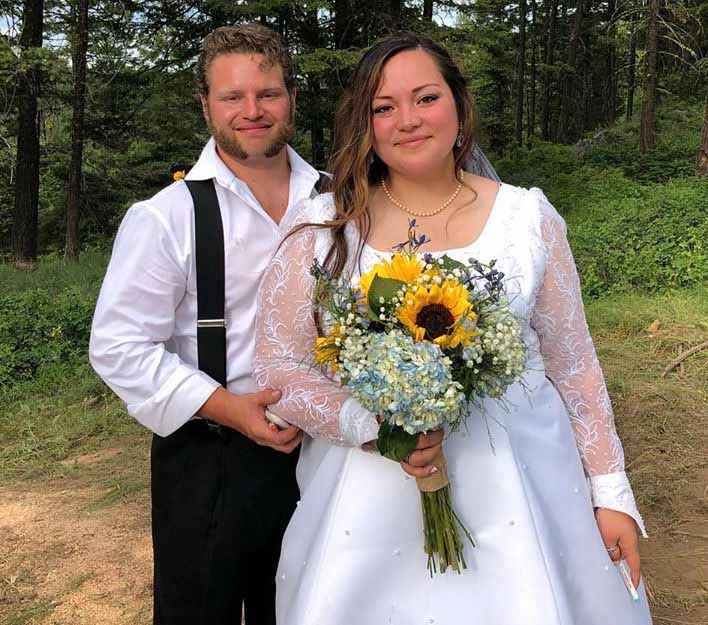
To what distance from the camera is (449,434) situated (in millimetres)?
1980

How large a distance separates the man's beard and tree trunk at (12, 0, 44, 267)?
502 inches

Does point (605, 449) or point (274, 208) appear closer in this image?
point (605, 449)

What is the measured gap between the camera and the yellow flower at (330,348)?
1.73 meters

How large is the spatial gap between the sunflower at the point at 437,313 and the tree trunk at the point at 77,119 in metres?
13.1

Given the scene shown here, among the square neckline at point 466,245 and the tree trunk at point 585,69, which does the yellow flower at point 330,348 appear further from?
the tree trunk at point 585,69

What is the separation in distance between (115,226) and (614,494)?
16738 mm

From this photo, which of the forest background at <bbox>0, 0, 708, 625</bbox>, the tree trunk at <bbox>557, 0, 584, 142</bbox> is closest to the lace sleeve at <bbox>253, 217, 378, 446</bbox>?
the forest background at <bbox>0, 0, 708, 625</bbox>

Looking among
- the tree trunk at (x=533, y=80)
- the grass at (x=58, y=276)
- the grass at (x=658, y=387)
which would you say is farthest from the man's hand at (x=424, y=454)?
the tree trunk at (x=533, y=80)

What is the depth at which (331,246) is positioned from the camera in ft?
6.79

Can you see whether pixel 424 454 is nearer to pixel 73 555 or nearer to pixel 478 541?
pixel 478 541

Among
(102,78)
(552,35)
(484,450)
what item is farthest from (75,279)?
(552,35)

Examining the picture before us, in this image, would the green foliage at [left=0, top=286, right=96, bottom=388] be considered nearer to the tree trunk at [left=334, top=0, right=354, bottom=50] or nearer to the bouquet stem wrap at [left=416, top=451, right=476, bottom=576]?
the bouquet stem wrap at [left=416, top=451, right=476, bottom=576]

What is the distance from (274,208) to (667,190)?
12.5m

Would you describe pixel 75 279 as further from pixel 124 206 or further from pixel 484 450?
pixel 484 450
